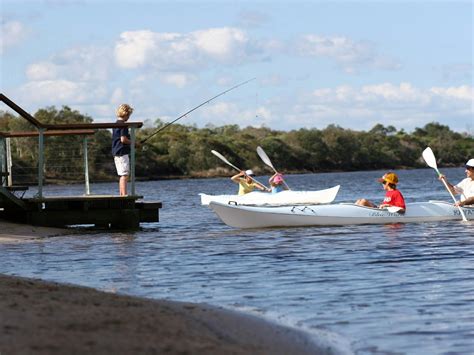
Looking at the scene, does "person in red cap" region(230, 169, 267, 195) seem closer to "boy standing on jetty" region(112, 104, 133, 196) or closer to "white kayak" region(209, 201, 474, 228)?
"white kayak" region(209, 201, 474, 228)

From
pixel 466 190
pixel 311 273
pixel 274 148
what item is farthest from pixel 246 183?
pixel 274 148

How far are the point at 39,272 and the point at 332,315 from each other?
454cm

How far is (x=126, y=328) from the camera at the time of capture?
23.9ft

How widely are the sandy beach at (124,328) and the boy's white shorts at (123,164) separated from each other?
846cm

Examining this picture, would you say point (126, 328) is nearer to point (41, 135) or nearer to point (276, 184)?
point (41, 135)

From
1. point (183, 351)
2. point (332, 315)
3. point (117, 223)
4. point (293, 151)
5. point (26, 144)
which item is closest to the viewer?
point (183, 351)

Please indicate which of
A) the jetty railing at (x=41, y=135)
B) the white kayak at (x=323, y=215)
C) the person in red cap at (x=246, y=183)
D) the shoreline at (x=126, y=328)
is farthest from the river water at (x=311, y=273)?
the person in red cap at (x=246, y=183)

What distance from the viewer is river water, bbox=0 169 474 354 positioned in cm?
869

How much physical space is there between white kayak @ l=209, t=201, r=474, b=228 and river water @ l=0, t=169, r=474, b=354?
0.86ft

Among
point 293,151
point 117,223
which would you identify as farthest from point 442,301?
point 293,151

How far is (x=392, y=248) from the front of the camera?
1512 cm

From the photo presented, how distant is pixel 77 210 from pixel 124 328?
10926 mm

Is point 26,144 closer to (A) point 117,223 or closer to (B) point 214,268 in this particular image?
(A) point 117,223

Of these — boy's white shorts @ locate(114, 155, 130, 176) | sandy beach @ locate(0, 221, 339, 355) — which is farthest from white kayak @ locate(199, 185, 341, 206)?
sandy beach @ locate(0, 221, 339, 355)
